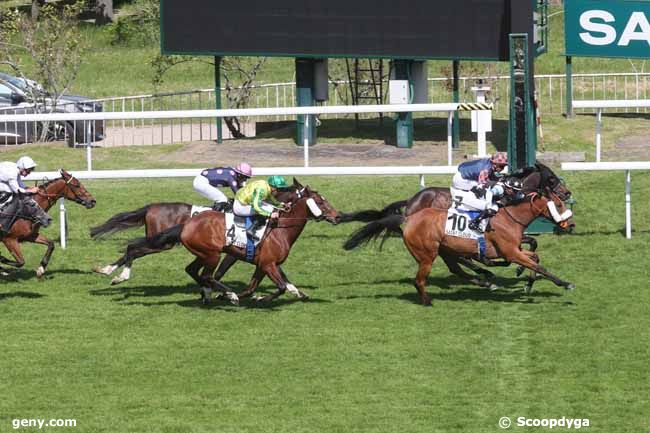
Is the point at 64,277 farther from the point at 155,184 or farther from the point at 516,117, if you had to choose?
the point at 516,117

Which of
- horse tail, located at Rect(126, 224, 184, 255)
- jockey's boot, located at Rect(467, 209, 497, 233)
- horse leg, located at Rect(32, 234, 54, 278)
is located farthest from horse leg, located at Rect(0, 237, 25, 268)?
jockey's boot, located at Rect(467, 209, 497, 233)

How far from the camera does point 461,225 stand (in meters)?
13.9

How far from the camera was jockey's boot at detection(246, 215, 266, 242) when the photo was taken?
45.1 ft

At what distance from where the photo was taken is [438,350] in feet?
39.7

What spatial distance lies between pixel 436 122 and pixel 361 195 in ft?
16.7

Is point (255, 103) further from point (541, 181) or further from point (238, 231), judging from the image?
point (238, 231)

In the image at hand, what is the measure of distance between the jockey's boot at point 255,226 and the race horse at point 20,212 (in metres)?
2.66

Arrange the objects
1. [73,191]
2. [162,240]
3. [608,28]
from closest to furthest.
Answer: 1. [162,240]
2. [73,191]
3. [608,28]

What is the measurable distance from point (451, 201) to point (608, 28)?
7955 millimetres

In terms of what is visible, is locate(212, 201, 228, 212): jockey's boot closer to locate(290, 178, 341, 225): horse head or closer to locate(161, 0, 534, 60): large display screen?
locate(290, 178, 341, 225): horse head

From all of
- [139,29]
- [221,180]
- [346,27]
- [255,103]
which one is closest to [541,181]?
[221,180]

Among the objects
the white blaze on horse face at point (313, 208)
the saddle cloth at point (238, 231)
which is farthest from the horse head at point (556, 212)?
the saddle cloth at point (238, 231)

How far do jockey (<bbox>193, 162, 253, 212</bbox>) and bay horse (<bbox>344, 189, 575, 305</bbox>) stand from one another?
1.89 m
